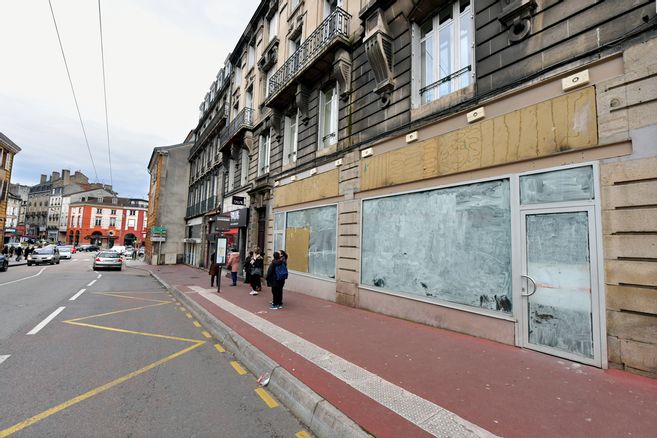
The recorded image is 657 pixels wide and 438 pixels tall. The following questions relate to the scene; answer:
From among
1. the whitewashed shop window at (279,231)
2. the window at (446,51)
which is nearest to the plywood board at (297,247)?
the whitewashed shop window at (279,231)

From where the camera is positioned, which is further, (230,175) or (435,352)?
(230,175)

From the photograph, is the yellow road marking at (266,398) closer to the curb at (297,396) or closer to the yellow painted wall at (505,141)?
the curb at (297,396)

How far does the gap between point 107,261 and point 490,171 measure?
26.7m

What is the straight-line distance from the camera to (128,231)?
7300 cm

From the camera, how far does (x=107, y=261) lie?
23.2 metres

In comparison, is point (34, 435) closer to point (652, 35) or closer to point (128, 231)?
point (652, 35)

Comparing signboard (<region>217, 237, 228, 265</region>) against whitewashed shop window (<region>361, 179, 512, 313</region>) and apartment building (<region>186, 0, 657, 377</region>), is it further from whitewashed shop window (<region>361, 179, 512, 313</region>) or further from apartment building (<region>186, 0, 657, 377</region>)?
whitewashed shop window (<region>361, 179, 512, 313</region>)

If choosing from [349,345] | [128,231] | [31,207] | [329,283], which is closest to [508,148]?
[349,345]

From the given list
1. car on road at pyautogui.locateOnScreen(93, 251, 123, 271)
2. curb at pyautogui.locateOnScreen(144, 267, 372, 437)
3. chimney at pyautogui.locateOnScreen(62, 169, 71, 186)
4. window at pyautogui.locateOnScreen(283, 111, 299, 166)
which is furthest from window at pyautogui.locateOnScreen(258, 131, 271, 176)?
chimney at pyautogui.locateOnScreen(62, 169, 71, 186)

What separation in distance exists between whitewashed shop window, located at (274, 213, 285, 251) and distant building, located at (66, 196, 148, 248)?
223ft

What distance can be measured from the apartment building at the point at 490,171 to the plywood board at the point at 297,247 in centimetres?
7

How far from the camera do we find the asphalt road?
10.0 ft

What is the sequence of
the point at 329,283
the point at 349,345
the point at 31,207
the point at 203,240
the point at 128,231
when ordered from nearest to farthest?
the point at 349,345
the point at 329,283
the point at 203,240
the point at 128,231
the point at 31,207

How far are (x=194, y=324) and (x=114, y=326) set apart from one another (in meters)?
1.64
